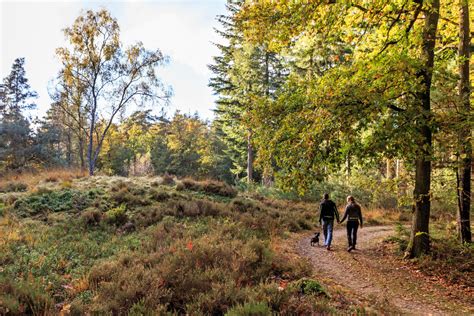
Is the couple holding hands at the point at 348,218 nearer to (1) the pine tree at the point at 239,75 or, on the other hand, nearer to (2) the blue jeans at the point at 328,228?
(2) the blue jeans at the point at 328,228

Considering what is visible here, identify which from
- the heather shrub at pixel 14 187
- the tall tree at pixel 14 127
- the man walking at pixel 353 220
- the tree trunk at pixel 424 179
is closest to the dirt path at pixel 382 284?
the man walking at pixel 353 220

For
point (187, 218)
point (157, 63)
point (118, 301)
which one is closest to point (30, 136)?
point (157, 63)

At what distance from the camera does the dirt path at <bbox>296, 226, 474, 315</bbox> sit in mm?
6297

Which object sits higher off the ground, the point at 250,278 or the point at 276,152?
the point at 276,152

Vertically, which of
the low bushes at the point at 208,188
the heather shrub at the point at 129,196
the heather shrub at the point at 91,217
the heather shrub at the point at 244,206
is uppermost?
the low bushes at the point at 208,188

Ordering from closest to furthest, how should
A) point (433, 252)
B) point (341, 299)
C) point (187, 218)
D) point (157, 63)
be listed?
point (341, 299)
point (433, 252)
point (187, 218)
point (157, 63)

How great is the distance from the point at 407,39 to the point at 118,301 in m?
8.82

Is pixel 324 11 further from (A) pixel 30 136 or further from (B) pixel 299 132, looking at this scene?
(A) pixel 30 136

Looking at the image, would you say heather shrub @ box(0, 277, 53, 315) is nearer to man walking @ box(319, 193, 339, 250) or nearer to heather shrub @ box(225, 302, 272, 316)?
heather shrub @ box(225, 302, 272, 316)

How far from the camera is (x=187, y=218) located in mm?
12773

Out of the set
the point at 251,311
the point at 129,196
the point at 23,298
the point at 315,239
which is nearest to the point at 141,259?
the point at 23,298

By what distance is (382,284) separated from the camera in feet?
25.3

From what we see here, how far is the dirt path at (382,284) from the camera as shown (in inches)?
248

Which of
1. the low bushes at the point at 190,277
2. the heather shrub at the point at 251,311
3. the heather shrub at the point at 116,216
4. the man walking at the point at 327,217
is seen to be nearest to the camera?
the heather shrub at the point at 251,311
